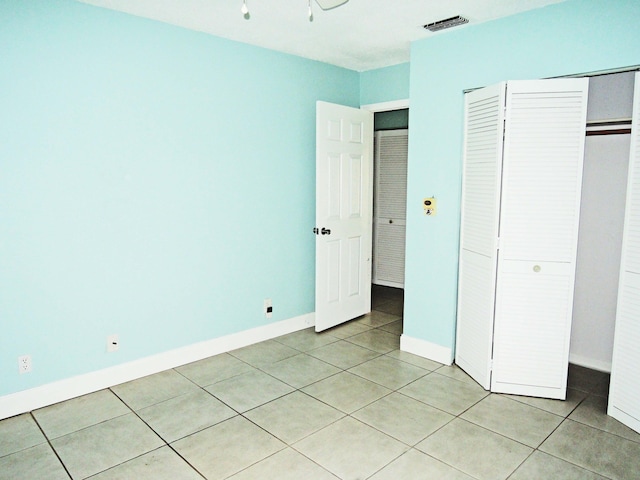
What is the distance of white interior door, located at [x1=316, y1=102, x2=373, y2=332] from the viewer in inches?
164

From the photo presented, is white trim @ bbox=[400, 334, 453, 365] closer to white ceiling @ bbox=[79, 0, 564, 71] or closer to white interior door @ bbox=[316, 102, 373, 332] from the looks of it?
white interior door @ bbox=[316, 102, 373, 332]

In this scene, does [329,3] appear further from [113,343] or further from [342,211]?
[113,343]

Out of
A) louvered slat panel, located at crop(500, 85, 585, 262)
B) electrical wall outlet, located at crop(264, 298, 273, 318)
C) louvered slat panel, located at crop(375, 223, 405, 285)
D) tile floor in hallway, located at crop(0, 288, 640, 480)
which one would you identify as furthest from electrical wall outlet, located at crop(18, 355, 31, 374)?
louvered slat panel, located at crop(375, 223, 405, 285)

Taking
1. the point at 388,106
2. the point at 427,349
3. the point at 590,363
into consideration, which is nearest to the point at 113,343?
the point at 427,349

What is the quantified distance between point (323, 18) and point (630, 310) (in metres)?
2.77

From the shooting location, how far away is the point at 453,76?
3.44m

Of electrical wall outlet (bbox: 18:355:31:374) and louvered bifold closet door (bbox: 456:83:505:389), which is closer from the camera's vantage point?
electrical wall outlet (bbox: 18:355:31:374)

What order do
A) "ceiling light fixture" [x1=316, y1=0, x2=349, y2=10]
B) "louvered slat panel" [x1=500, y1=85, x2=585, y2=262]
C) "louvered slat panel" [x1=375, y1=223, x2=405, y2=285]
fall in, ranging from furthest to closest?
"louvered slat panel" [x1=375, y1=223, x2=405, y2=285], "louvered slat panel" [x1=500, y1=85, x2=585, y2=262], "ceiling light fixture" [x1=316, y1=0, x2=349, y2=10]

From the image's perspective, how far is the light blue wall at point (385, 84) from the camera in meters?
4.30

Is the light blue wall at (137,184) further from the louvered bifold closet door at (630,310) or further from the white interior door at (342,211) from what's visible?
the louvered bifold closet door at (630,310)

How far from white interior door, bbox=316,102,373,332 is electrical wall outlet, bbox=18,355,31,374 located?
91.5 inches

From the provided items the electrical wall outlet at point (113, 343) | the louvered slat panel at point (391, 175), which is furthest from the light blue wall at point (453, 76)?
the electrical wall outlet at point (113, 343)

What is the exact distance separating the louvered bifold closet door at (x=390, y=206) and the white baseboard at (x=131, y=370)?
7.22ft

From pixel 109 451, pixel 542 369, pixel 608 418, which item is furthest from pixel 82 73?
pixel 608 418
